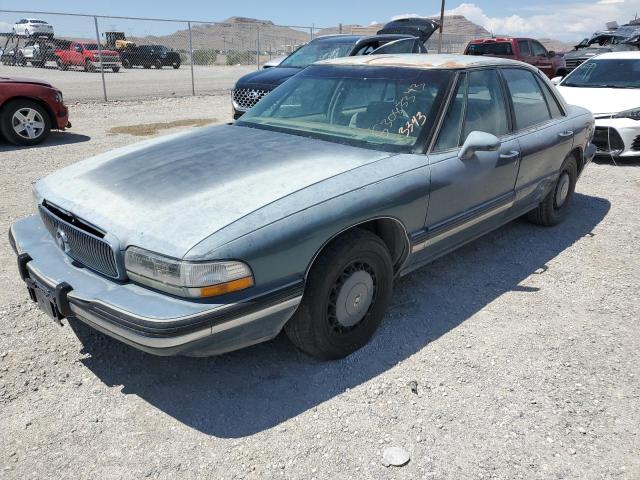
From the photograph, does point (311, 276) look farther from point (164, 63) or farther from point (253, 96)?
point (164, 63)

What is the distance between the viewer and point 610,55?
9047mm

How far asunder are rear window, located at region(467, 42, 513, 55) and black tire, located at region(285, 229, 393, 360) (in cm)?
1447

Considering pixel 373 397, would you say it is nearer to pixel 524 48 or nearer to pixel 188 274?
pixel 188 274

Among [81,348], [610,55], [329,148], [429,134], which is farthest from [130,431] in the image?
[610,55]

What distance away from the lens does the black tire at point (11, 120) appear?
8.16 metres

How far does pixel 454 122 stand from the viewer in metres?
3.45

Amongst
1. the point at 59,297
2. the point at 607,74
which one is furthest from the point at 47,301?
the point at 607,74

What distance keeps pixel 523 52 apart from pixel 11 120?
1372 cm

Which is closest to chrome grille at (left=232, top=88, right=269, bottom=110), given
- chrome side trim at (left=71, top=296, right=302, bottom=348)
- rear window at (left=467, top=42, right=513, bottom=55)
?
chrome side trim at (left=71, top=296, right=302, bottom=348)

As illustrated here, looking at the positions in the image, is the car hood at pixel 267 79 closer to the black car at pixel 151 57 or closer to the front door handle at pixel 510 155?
the front door handle at pixel 510 155

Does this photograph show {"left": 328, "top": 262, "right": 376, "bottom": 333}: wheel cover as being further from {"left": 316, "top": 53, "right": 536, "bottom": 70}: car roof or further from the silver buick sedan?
{"left": 316, "top": 53, "right": 536, "bottom": 70}: car roof

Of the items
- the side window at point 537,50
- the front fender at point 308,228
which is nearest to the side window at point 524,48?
the side window at point 537,50

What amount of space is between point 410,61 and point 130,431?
2.99m

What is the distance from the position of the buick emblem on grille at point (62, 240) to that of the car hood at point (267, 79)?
659cm
